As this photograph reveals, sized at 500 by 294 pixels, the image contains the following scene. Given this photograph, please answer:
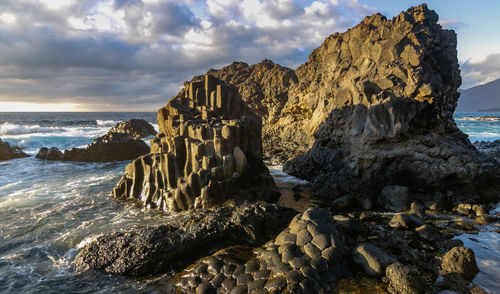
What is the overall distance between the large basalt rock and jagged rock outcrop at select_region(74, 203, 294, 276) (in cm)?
→ 617

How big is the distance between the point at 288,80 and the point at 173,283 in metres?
34.2

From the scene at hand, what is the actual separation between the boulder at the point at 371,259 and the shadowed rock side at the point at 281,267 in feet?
1.29

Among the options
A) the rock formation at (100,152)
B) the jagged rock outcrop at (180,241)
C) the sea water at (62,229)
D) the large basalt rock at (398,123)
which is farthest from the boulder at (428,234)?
the rock formation at (100,152)

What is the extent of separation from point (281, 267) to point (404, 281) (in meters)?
2.47

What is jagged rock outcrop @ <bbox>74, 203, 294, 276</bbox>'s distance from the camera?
265 inches

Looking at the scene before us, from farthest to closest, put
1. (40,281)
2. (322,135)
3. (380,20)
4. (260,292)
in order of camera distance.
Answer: (380,20) → (322,135) → (40,281) → (260,292)

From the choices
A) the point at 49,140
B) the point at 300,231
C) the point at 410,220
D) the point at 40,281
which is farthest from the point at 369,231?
the point at 49,140

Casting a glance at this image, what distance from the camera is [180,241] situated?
7.05 meters

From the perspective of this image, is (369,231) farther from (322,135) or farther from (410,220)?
(322,135)

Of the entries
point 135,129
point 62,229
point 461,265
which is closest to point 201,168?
point 62,229

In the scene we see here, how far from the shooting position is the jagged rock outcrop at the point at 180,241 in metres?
6.72

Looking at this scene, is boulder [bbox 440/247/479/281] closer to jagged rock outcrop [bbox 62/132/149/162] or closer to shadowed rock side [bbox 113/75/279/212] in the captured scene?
shadowed rock side [bbox 113/75/279/212]

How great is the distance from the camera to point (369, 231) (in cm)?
838

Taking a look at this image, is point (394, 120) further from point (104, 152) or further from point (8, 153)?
point (8, 153)
